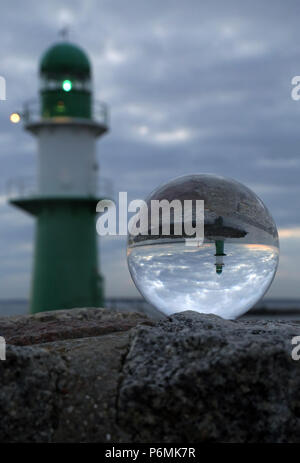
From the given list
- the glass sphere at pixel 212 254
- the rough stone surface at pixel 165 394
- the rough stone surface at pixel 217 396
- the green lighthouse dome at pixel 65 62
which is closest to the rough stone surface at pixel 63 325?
the glass sphere at pixel 212 254

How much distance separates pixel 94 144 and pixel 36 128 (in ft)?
6.80

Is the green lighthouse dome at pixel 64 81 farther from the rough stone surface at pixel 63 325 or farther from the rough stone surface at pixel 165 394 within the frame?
the rough stone surface at pixel 165 394

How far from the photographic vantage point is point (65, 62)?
1873 cm

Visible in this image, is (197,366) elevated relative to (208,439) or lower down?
elevated

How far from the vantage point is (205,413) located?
2.59 m

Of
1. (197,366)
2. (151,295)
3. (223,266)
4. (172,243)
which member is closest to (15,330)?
(151,295)

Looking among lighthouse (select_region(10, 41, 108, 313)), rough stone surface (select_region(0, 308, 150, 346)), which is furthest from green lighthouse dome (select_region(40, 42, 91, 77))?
rough stone surface (select_region(0, 308, 150, 346))

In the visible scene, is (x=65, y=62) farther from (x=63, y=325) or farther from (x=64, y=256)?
(x=63, y=325)

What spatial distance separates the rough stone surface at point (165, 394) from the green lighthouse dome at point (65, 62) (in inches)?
677

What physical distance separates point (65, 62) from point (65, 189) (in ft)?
14.2

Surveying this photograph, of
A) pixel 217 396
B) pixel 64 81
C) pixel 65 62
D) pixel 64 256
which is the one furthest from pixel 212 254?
pixel 65 62

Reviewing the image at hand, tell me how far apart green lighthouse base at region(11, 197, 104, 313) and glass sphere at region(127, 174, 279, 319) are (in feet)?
46.4

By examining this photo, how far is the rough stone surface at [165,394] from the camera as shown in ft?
8.52

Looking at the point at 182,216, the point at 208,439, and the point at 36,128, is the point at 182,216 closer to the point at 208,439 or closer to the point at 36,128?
the point at 208,439
